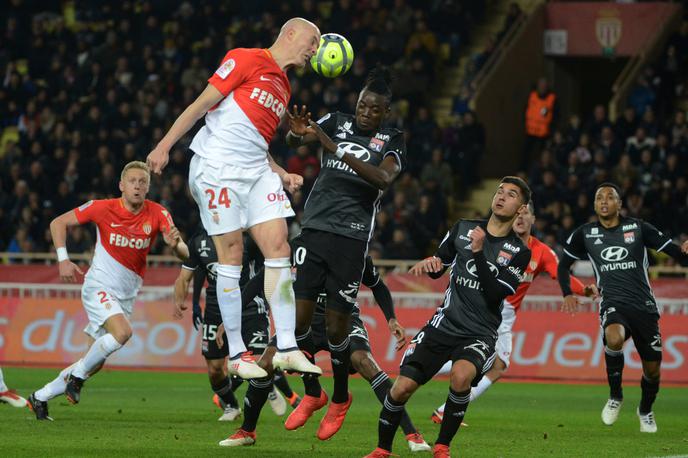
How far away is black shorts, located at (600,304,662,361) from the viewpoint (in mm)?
12938

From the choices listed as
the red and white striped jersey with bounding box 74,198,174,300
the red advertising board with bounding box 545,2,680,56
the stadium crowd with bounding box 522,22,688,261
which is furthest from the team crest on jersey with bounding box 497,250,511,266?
the red advertising board with bounding box 545,2,680,56

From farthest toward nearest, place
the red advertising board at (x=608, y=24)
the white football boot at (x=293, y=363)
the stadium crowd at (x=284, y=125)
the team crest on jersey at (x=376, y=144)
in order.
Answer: the red advertising board at (x=608, y=24)
the stadium crowd at (x=284, y=125)
the team crest on jersey at (x=376, y=144)
the white football boot at (x=293, y=363)

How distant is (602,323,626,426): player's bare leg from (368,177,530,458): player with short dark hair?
3.45 meters

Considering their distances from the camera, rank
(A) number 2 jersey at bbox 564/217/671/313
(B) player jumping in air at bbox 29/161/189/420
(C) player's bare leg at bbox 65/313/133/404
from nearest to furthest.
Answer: (C) player's bare leg at bbox 65/313/133/404, (B) player jumping in air at bbox 29/161/189/420, (A) number 2 jersey at bbox 564/217/671/313

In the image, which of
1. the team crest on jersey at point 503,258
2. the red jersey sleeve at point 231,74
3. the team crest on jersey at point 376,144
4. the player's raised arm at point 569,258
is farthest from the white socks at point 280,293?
the player's raised arm at point 569,258

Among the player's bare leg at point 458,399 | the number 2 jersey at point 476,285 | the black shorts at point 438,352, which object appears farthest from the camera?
the number 2 jersey at point 476,285

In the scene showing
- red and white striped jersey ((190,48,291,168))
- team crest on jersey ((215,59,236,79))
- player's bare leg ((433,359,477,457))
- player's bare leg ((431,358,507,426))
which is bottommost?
player's bare leg ((431,358,507,426))

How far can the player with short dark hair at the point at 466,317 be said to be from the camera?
9.52 meters

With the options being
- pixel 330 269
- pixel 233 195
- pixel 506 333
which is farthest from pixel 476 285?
pixel 506 333

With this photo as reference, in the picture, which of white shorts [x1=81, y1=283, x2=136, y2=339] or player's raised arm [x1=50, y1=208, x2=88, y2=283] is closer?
player's raised arm [x1=50, y1=208, x2=88, y2=283]

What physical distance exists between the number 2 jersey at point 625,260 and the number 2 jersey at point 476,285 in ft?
11.3

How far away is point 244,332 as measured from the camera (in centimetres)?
1305

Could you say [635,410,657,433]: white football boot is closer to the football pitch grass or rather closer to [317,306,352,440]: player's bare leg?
the football pitch grass

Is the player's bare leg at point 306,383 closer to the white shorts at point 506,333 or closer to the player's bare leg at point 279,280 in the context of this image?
the player's bare leg at point 279,280
